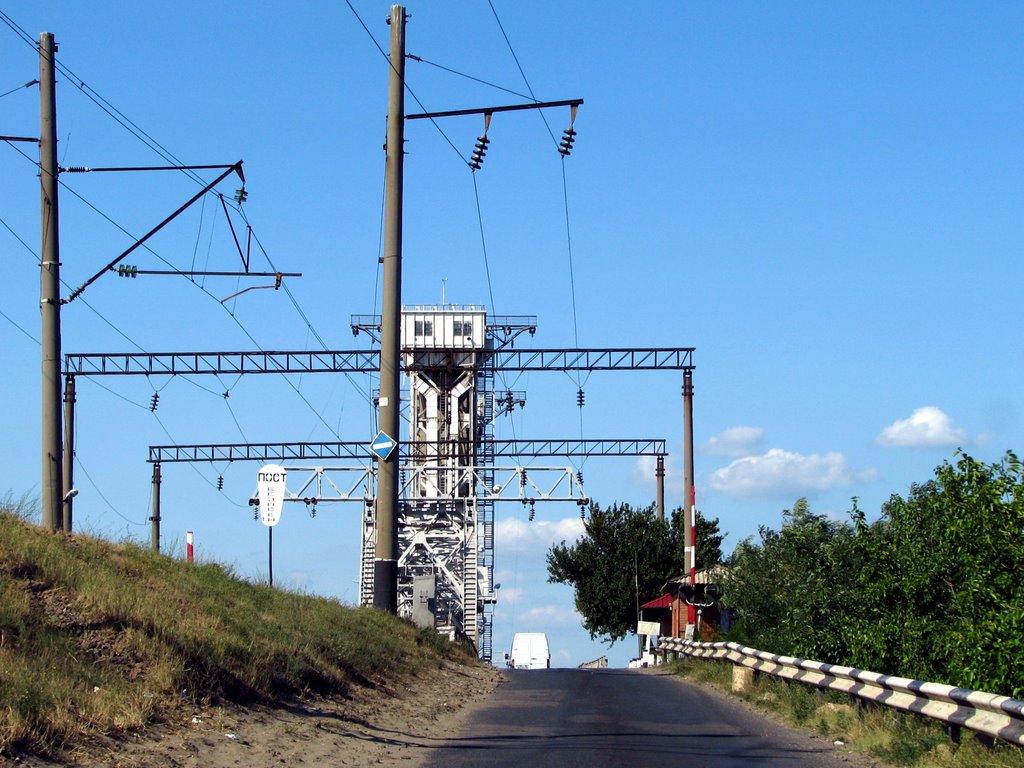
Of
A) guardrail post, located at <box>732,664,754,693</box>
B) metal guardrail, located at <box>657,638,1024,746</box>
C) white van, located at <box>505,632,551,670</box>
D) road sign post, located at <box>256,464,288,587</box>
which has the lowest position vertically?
white van, located at <box>505,632,551,670</box>

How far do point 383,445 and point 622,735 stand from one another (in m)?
11.3

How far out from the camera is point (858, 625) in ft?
58.2

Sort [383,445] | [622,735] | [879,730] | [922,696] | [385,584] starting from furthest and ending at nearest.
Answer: [385,584] < [383,445] < [622,735] < [879,730] < [922,696]

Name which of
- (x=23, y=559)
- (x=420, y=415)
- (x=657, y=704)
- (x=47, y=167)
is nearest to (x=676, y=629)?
(x=420, y=415)

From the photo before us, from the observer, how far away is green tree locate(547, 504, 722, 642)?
3002 inches

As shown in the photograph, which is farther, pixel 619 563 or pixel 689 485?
Result: pixel 619 563

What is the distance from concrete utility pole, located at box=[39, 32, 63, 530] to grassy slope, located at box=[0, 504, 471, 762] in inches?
41.1

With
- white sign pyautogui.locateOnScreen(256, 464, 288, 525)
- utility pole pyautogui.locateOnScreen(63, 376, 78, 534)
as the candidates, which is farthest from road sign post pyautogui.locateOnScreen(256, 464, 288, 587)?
utility pole pyautogui.locateOnScreen(63, 376, 78, 534)

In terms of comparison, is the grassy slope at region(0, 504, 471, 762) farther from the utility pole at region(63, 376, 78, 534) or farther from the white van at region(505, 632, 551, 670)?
the white van at region(505, 632, 551, 670)

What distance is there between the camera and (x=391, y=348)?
80.5ft

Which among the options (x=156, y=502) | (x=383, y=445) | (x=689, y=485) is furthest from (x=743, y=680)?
(x=156, y=502)

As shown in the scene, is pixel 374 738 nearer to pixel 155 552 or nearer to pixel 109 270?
pixel 155 552

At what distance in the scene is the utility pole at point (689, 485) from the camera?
39631mm

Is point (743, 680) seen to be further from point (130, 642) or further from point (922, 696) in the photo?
point (130, 642)
